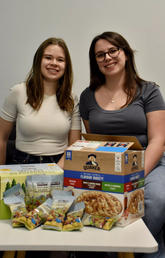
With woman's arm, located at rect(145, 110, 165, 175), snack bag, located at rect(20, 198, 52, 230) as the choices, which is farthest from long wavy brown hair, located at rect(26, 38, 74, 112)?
snack bag, located at rect(20, 198, 52, 230)

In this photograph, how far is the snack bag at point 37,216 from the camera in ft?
2.73

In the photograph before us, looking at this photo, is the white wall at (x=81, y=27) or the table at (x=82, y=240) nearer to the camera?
the table at (x=82, y=240)

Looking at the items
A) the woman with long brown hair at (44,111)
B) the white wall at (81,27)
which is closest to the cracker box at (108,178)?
the woman with long brown hair at (44,111)

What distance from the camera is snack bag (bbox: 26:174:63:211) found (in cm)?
93

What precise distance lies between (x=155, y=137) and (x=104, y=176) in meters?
0.62

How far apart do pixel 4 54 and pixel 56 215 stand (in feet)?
5.56

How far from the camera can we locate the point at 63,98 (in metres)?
1.63

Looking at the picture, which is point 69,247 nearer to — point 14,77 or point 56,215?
point 56,215

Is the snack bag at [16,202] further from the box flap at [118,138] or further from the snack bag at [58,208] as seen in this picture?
the box flap at [118,138]

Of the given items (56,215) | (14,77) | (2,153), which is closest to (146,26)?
(14,77)

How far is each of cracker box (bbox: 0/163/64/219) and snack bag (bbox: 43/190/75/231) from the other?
2.6 inches

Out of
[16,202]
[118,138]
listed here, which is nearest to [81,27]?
[118,138]

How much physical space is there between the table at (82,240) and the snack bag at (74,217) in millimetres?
18

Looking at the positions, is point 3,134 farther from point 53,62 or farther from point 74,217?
point 74,217
